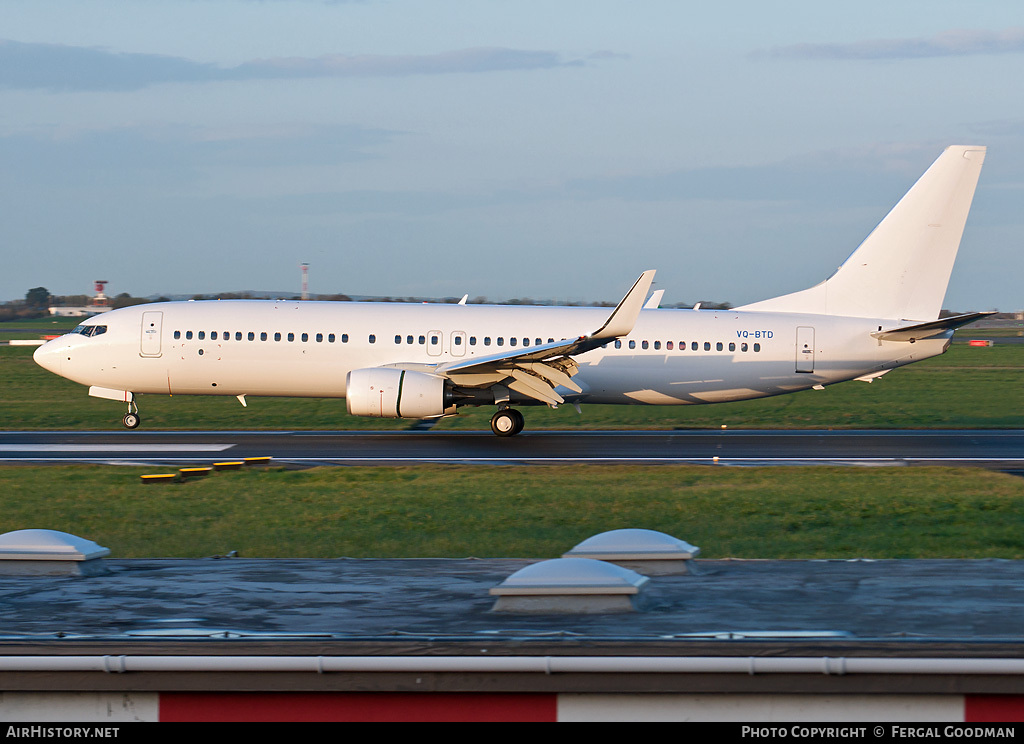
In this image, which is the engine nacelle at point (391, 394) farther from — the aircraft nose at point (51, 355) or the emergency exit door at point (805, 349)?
the emergency exit door at point (805, 349)

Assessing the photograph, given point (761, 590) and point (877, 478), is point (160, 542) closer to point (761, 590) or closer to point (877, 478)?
point (761, 590)

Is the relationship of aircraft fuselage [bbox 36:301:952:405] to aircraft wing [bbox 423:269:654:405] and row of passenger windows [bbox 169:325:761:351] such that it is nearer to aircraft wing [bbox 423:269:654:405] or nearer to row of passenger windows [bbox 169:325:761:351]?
row of passenger windows [bbox 169:325:761:351]

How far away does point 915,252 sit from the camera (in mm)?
30797

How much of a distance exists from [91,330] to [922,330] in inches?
965

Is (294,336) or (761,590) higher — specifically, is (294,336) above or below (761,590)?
above

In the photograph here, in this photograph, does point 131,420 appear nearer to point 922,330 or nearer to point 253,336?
point 253,336

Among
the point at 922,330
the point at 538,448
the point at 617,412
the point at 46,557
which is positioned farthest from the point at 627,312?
the point at 46,557

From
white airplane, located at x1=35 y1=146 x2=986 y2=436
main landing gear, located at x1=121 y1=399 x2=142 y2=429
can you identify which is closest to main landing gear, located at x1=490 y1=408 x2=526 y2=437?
white airplane, located at x1=35 y1=146 x2=986 y2=436

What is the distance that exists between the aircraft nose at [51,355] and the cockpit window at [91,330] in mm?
703

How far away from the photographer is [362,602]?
661 cm

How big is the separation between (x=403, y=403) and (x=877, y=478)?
12127mm

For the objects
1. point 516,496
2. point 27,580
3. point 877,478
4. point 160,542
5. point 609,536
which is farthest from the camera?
point 877,478

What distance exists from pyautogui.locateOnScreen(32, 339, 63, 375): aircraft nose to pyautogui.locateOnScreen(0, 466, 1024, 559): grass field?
8.60 metres

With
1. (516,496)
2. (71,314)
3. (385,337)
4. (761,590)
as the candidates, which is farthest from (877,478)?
(71,314)
